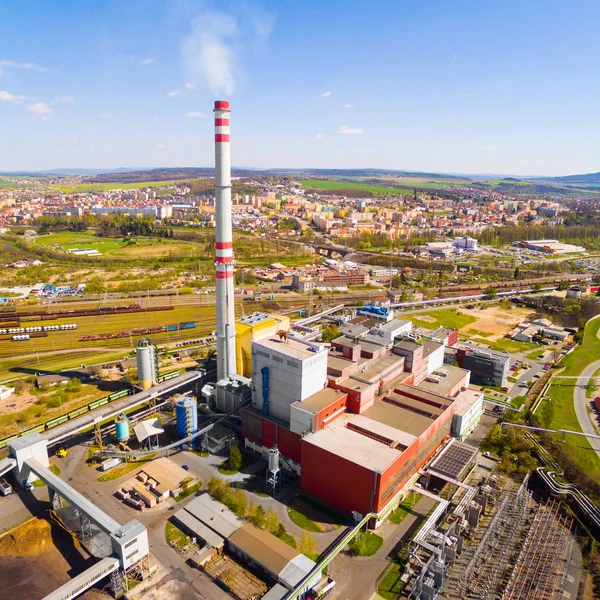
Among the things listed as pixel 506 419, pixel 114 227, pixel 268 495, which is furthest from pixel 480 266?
pixel 114 227

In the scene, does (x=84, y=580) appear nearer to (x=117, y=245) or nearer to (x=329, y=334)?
(x=329, y=334)

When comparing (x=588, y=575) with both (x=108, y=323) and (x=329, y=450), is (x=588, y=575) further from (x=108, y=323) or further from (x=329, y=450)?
(x=108, y=323)

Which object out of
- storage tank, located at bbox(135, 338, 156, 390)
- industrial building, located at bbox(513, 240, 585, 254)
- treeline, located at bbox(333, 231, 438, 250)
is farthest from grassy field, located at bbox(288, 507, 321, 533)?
industrial building, located at bbox(513, 240, 585, 254)

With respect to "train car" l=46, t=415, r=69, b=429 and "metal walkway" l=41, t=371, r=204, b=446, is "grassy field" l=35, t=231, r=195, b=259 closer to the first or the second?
"metal walkway" l=41, t=371, r=204, b=446

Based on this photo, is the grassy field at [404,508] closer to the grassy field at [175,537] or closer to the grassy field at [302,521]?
the grassy field at [302,521]

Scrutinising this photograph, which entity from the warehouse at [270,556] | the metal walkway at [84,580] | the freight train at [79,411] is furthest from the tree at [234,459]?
the freight train at [79,411]

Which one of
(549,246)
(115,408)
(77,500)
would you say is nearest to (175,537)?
(77,500)

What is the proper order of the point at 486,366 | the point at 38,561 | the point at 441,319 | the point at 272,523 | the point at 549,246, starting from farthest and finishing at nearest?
the point at 549,246, the point at 441,319, the point at 486,366, the point at 272,523, the point at 38,561
